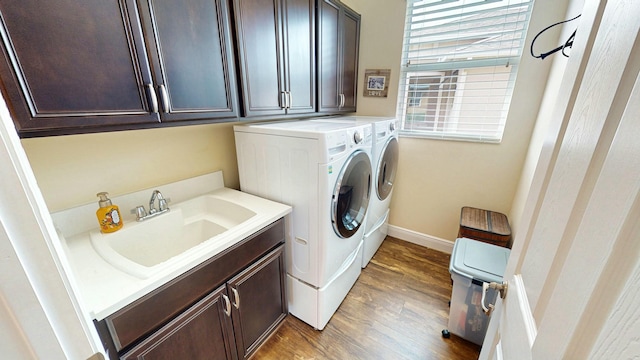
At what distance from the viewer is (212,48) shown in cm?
108

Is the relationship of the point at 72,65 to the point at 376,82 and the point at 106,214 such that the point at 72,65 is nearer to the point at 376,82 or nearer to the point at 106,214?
Result: the point at 106,214

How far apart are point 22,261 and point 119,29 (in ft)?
2.72

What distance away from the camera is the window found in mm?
1743

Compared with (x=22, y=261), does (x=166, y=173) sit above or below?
below

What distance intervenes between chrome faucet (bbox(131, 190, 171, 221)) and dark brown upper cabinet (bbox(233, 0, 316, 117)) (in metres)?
0.67

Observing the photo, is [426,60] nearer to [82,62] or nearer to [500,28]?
[500,28]

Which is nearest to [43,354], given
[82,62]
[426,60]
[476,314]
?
[82,62]

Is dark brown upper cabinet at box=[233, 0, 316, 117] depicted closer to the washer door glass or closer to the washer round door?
the washer round door

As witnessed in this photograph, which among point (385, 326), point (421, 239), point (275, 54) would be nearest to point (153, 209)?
point (275, 54)

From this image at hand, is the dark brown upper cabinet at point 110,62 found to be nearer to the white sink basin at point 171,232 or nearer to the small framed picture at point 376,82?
the white sink basin at point 171,232

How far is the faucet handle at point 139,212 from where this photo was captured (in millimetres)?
1204

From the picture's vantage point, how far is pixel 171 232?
1.30m

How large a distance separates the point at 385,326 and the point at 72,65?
2.06m

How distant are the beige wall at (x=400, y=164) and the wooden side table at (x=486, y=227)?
0.17 m
